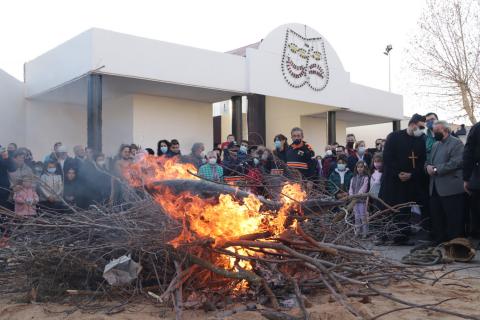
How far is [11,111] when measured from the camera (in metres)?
13.5

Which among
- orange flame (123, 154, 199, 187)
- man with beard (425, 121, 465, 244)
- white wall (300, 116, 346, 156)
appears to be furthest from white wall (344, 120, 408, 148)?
orange flame (123, 154, 199, 187)

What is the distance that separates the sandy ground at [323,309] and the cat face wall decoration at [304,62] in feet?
36.7

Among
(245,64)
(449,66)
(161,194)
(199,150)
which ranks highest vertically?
(449,66)

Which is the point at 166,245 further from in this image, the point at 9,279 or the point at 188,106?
the point at 188,106

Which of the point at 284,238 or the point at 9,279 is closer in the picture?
the point at 284,238

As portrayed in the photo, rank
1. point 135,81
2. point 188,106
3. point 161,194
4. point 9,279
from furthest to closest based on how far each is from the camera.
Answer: point 188,106 < point 135,81 < point 9,279 < point 161,194

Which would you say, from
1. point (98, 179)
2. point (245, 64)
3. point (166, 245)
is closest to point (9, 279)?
point (166, 245)

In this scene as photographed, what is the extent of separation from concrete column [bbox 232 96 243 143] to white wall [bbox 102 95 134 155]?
3161 mm

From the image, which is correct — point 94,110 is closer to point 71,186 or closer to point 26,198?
point 71,186

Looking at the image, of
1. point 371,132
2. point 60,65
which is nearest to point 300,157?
point 60,65

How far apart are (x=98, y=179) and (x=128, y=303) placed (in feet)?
12.5

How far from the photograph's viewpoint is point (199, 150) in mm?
8664

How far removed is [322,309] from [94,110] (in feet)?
30.0

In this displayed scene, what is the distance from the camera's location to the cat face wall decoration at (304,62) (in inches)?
591
